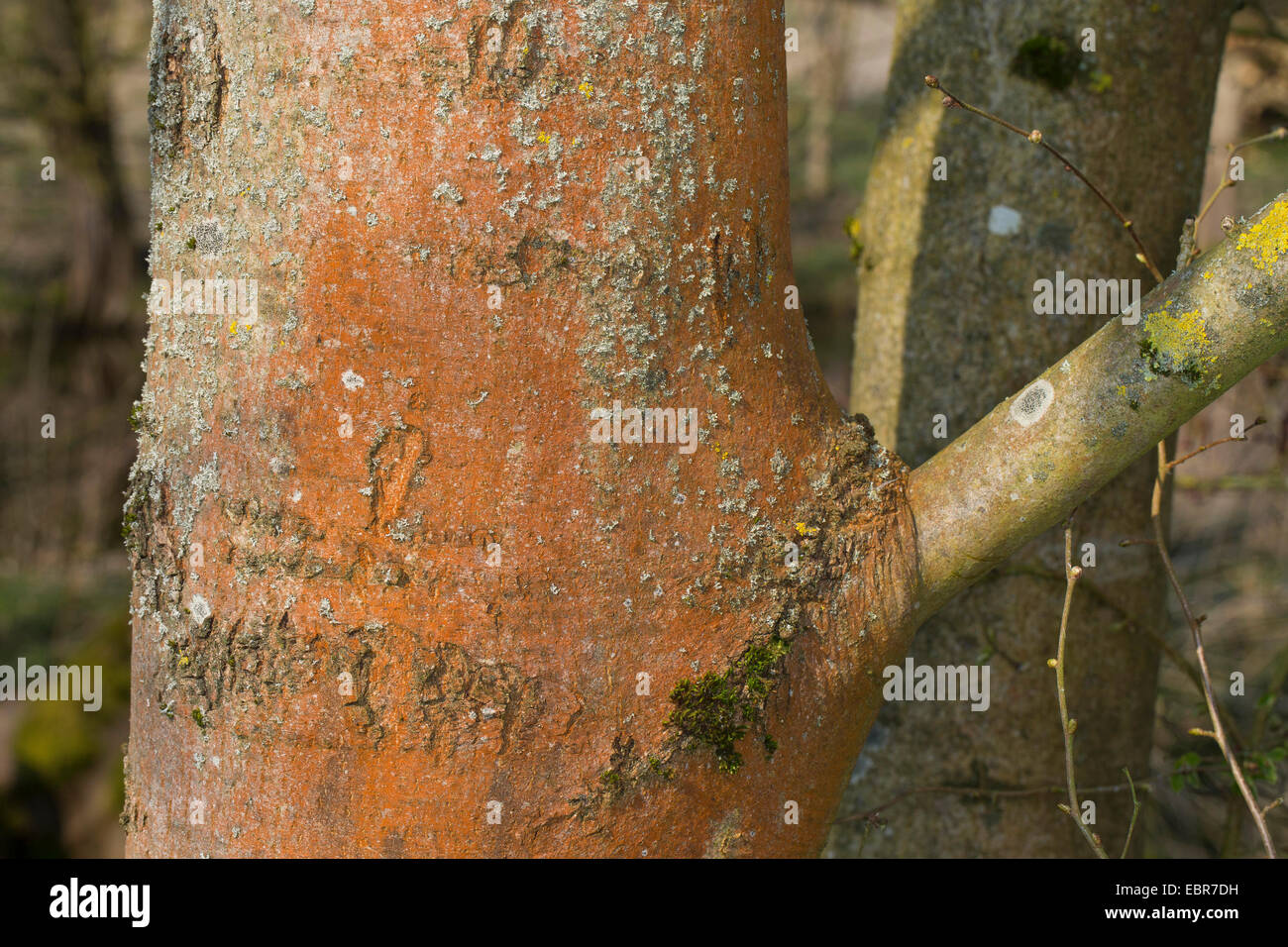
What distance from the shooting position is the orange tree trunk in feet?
3.34

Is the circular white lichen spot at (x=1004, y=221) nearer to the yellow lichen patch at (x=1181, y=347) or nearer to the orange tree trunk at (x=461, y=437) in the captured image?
the yellow lichen patch at (x=1181, y=347)

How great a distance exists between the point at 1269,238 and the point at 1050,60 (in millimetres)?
978

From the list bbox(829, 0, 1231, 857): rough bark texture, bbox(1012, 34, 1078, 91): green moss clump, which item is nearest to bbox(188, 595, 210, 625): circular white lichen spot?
bbox(829, 0, 1231, 857): rough bark texture

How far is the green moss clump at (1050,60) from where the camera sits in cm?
188

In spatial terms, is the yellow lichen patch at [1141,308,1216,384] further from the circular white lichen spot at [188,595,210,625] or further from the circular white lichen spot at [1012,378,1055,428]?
the circular white lichen spot at [188,595,210,625]

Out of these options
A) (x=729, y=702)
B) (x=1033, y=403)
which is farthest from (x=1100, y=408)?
(x=729, y=702)

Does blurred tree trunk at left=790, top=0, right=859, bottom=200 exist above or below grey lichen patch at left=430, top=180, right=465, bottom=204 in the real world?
above

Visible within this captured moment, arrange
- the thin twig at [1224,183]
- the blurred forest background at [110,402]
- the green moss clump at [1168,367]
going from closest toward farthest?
the green moss clump at [1168,367], the thin twig at [1224,183], the blurred forest background at [110,402]

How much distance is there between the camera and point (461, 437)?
102 cm

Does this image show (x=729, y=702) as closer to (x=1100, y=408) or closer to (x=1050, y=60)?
(x=1100, y=408)

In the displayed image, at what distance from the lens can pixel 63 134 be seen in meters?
6.75

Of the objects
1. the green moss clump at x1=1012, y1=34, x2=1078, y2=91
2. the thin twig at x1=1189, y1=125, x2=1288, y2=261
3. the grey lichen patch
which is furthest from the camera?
the green moss clump at x1=1012, y1=34, x2=1078, y2=91

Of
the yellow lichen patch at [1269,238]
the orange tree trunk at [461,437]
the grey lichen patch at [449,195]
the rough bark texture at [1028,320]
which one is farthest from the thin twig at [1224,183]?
the grey lichen patch at [449,195]

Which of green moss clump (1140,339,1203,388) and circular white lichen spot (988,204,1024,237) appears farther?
circular white lichen spot (988,204,1024,237)
